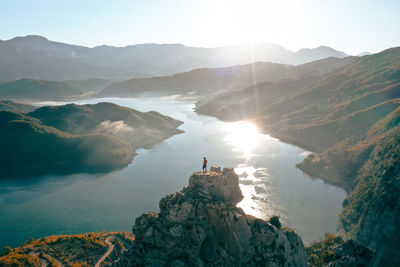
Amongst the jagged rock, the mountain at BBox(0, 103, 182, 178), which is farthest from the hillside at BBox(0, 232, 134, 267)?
the mountain at BBox(0, 103, 182, 178)

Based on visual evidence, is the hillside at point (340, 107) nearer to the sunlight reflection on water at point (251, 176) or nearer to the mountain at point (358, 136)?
the mountain at point (358, 136)

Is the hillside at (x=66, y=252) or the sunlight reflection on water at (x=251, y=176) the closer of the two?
the hillside at (x=66, y=252)

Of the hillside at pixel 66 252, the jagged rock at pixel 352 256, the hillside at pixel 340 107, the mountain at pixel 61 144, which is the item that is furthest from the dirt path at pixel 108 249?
the hillside at pixel 340 107

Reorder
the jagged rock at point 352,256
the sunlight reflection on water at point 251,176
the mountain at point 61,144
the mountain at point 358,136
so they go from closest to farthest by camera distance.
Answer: the jagged rock at point 352,256 → the mountain at point 358,136 → the sunlight reflection on water at point 251,176 → the mountain at point 61,144

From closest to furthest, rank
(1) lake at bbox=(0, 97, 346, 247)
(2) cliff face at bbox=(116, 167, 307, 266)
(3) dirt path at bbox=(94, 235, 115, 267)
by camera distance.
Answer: (2) cliff face at bbox=(116, 167, 307, 266) → (3) dirt path at bbox=(94, 235, 115, 267) → (1) lake at bbox=(0, 97, 346, 247)

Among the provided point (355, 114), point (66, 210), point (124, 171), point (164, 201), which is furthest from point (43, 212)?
point (355, 114)

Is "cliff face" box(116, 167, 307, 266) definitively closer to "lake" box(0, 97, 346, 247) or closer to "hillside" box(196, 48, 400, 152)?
"lake" box(0, 97, 346, 247)
